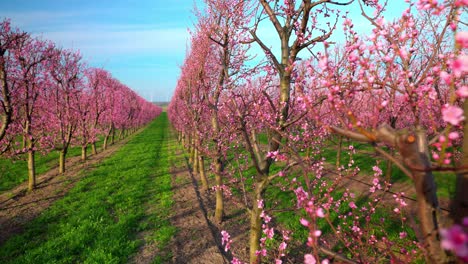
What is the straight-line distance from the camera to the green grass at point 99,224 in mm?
7379

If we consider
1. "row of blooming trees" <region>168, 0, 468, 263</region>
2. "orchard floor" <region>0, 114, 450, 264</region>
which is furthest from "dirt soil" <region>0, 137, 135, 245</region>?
"row of blooming trees" <region>168, 0, 468, 263</region>

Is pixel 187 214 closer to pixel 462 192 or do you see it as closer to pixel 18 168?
pixel 462 192

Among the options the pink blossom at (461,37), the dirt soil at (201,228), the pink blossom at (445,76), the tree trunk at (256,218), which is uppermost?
the pink blossom at (461,37)

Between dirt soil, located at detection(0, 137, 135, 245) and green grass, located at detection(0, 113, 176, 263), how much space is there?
46 centimetres

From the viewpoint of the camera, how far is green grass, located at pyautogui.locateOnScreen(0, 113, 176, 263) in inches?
291

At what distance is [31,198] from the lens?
11.9 meters

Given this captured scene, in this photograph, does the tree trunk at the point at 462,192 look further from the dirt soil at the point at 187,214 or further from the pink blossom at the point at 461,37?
the dirt soil at the point at 187,214

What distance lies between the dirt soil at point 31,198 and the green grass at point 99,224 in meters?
0.46

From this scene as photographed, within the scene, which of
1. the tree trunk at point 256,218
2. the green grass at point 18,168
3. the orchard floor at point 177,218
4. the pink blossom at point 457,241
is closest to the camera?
the pink blossom at point 457,241

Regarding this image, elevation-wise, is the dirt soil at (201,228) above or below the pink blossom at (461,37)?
below

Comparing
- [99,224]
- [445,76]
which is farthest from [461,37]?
[99,224]

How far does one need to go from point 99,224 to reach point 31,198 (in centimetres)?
527

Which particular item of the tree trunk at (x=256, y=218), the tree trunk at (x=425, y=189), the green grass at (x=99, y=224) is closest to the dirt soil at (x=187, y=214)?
the green grass at (x=99, y=224)

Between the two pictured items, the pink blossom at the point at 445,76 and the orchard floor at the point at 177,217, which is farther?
the orchard floor at the point at 177,217
